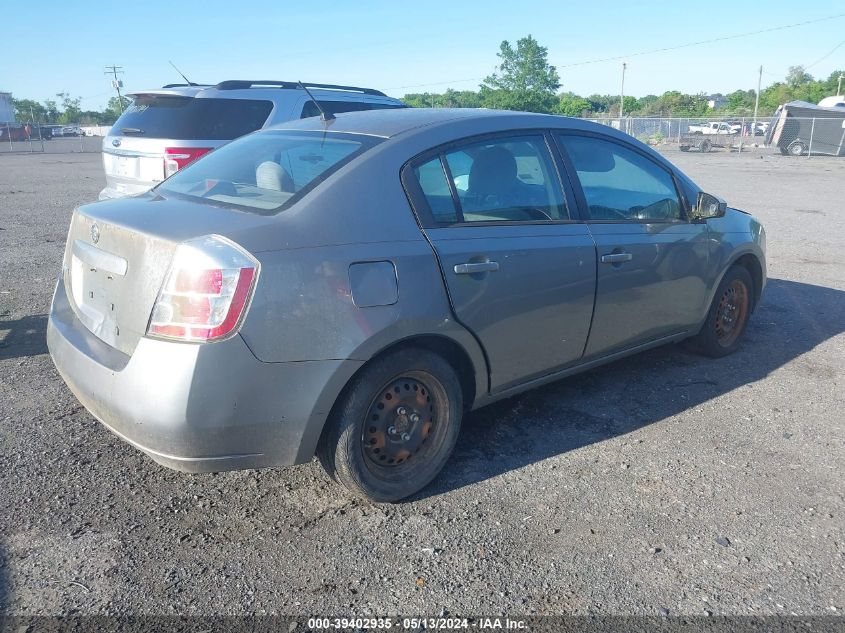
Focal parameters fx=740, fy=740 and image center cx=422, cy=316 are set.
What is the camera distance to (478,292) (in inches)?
138

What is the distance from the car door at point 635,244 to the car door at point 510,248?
0.50 feet

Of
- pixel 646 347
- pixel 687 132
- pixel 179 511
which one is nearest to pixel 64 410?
pixel 179 511

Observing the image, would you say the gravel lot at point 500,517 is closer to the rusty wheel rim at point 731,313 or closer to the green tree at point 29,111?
the rusty wheel rim at point 731,313

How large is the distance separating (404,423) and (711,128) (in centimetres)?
5622

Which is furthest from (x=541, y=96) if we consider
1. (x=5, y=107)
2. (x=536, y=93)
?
(x=5, y=107)

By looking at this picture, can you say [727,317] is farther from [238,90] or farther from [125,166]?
[125,166]

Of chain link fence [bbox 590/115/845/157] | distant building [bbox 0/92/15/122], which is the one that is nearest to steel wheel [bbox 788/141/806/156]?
chain link fence [bbox 590/115/845/157]

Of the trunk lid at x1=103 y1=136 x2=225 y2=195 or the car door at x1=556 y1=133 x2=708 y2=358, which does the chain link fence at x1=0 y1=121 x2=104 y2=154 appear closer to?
the trunk lid at x1=103 y1=136 x2=225 y2=195

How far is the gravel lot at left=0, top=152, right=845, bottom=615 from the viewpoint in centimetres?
279

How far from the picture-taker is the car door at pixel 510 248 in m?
3.47

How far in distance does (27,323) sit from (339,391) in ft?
13.4

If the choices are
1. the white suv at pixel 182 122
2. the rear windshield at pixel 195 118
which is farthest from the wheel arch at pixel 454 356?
the rear windshield at pixel 195 118

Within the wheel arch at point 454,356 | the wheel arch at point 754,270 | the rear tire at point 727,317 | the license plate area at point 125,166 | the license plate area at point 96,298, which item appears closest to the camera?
the license plate area at point 96,298

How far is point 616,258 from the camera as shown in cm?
418
